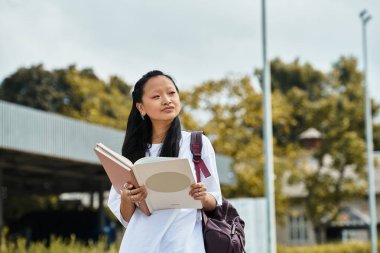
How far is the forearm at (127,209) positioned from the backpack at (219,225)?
0.97 ft

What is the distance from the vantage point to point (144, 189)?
3121 mm

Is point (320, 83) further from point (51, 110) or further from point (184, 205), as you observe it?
point (184, 205)

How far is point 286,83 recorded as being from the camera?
5003cm

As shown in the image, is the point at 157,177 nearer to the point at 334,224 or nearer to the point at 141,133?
the point at 141,133

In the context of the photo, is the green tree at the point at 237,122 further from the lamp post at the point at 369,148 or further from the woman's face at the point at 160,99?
the woman's face at the point at 160,99

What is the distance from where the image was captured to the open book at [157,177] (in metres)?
3.02

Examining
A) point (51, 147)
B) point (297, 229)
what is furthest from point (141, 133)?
point (297, 229)

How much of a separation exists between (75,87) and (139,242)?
3273 centimetres

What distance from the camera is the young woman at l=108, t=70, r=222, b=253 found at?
3.13m

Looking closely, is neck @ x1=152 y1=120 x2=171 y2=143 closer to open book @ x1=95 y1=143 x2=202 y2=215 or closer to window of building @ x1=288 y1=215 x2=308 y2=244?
open book @ x1=95 y1=143 x2=202 y2=215

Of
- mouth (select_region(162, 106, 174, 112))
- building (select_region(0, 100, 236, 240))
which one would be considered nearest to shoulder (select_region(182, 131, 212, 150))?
mouth (select_region(162, 106, 174, 112))

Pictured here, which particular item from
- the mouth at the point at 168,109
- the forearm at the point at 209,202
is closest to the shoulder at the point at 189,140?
the mouth at the point at 168,109

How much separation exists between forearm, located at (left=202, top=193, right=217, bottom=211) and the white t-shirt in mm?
23

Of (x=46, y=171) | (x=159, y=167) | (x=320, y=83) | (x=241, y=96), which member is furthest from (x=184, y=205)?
(x=320, y=83)
